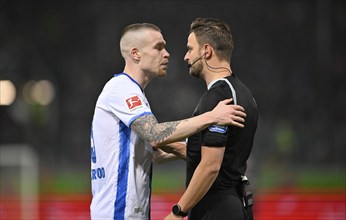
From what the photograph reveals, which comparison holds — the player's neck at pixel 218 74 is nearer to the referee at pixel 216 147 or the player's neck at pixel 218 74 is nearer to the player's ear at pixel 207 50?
the referee at pixel 216 147

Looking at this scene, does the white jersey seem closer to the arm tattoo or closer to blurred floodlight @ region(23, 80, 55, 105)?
the arm tattoo

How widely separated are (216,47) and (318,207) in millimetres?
5383

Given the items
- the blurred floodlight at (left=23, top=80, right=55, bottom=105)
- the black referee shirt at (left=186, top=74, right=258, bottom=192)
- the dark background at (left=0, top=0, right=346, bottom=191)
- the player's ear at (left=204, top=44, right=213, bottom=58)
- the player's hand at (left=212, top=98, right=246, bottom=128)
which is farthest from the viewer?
the blurred floodlight at (left=23, top=80, right=55, bottom=105)

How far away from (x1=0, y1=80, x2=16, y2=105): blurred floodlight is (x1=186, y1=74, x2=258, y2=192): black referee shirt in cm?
1841

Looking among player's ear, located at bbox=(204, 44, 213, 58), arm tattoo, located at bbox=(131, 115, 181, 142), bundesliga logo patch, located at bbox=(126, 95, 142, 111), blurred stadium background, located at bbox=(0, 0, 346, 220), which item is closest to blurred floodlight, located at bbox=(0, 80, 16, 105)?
blurred stadium background, located at bbox=(0, 0, 346, 220)

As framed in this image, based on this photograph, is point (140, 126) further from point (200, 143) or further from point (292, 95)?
point (292, 95)

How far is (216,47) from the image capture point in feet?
14.3

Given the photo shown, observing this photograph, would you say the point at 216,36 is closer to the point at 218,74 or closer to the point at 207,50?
the point at 207,50

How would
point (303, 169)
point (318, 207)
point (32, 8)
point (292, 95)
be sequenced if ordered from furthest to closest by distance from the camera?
point (32, 8) < point (292, 95) < point (303, 169) < point (318, 207)

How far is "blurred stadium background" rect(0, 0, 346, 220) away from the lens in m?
20.0

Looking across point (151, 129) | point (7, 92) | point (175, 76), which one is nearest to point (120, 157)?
point (151, 129)

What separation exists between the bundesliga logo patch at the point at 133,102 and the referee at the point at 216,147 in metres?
0.37

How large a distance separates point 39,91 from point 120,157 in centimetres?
2031

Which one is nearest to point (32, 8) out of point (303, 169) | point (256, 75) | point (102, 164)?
point (256, 75)
